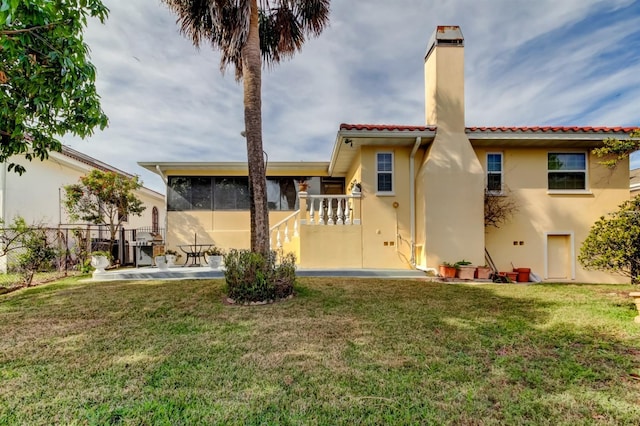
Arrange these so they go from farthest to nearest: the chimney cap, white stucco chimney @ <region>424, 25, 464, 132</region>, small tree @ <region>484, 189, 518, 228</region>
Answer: small tree @ <region>484, 189, 518, 228</region>
the chimney cap
white stucco chimney @ <region>424, 25, 464, 132</region>

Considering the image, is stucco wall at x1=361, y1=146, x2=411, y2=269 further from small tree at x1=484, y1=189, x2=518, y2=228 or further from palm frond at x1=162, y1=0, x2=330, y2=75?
palm frond at x1=162, y1=0, x2=330, y2=75

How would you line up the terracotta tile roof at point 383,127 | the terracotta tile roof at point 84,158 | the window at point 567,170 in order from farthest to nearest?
the terracotta tile roof at point 84,158
the window at point 567,170
the terracotta tile roof at point 383,127

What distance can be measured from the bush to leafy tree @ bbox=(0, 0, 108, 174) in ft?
11.4

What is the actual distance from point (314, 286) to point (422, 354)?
153 inches

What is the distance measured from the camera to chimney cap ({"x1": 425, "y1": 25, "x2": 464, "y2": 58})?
31.3 ft

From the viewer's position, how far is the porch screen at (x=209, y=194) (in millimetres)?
13133

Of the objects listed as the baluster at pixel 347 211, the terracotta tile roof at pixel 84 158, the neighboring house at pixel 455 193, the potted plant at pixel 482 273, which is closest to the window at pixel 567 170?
the neighboring house at pixel 455 193

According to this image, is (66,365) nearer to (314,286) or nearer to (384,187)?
(314,286)

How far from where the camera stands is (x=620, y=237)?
5.66 m

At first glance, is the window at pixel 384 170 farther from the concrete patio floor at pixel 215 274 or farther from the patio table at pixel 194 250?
the patio table at pixel 194 250

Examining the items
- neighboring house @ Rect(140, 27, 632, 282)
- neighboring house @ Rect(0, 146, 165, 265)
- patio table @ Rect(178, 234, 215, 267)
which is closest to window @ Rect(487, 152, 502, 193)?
neighboring house @ Rect(140, 27, 632, 282)

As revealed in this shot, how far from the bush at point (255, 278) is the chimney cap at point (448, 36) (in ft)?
27.6

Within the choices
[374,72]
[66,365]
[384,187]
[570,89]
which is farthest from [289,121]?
[66,365]

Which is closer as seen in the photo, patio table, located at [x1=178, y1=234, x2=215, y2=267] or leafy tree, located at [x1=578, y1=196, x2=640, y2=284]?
leafy tree, located at [x1=578, y1=196, x2=640, y2=284]
